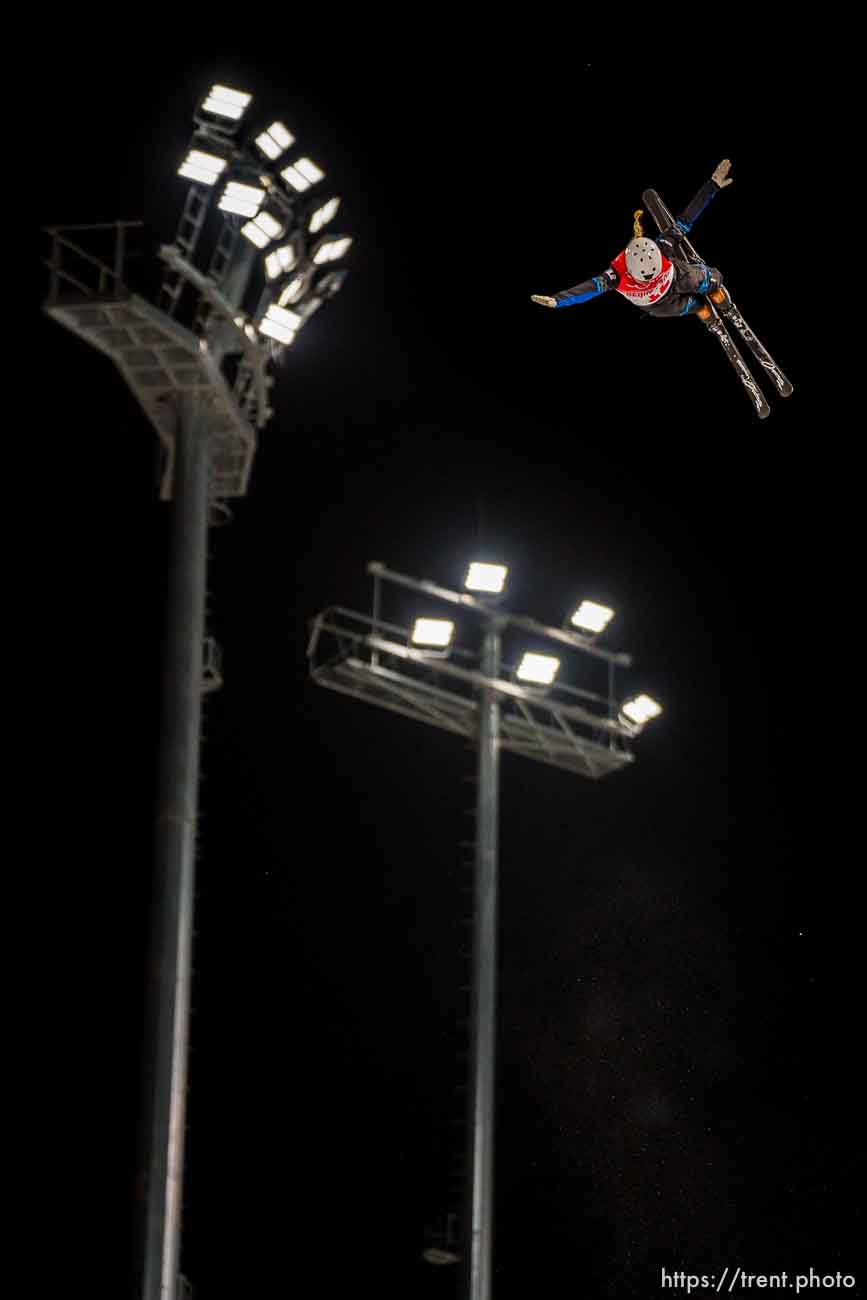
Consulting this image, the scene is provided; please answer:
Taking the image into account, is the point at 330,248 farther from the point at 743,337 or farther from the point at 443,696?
the point at 743,337

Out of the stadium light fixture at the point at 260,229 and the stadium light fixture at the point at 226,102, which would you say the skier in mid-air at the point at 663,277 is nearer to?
the stadium light fixture at the point at 260,229

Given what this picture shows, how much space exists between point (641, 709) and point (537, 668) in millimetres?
1915

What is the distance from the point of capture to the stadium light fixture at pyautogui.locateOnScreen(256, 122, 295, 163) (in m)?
22.9

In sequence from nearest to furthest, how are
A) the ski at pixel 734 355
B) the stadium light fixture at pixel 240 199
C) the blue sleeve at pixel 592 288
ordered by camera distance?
the blue sleeve at pixel 592 288 → the ski at pixel 734 355 → the stadium light fixture at pixel 240 199

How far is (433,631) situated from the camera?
24766 mm

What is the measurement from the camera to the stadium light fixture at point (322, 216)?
76.6 feet

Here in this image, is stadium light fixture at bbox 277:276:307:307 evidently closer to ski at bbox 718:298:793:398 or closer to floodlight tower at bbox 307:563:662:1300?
floodlight tower at bbox 307:563:662:1300

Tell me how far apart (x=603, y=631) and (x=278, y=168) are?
759 centimetres

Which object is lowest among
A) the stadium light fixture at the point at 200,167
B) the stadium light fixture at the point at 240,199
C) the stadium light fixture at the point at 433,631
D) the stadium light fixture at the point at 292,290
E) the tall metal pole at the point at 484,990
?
the tall metal pole at the point at 484,990

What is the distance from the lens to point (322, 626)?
2503 centimetres

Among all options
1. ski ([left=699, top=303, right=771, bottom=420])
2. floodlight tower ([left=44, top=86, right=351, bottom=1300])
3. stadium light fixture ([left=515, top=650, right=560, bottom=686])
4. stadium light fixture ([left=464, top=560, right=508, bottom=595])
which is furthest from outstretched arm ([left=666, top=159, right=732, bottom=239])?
stadium light fixture ([left=515, top=650, right=560, bottom=686])

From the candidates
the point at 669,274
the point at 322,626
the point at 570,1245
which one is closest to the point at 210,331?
the point at 322,626

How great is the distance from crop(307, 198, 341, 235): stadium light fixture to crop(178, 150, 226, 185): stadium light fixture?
165 centimetres

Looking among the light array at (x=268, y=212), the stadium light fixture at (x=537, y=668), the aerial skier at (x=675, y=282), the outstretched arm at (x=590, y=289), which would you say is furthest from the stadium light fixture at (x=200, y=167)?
the outstretched arm at (x=590, y=289)
